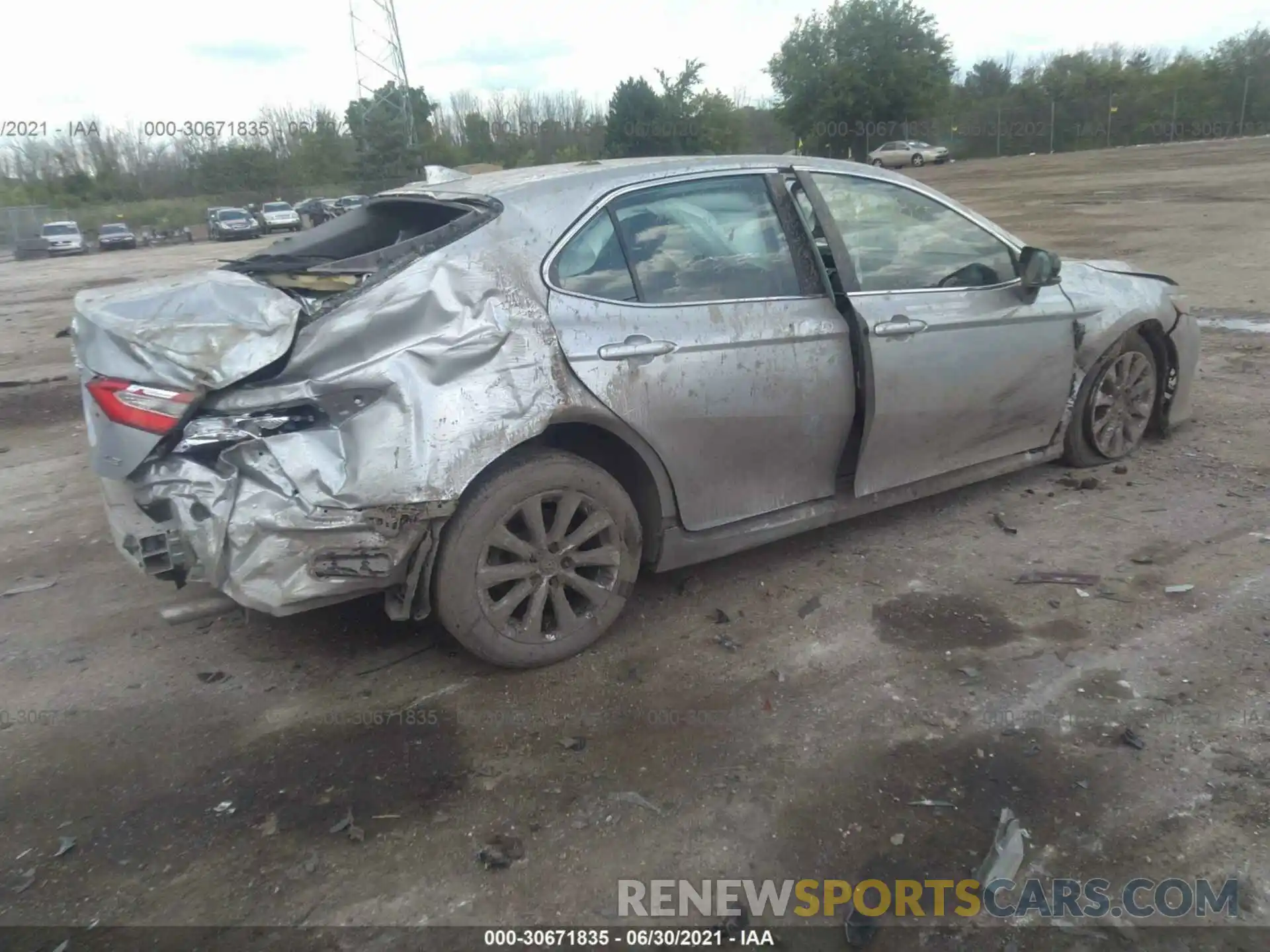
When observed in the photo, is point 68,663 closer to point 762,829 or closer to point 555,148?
point 762,829

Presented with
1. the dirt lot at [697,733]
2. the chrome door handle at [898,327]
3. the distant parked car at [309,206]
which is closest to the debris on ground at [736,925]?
the dirt lot at [697,733]

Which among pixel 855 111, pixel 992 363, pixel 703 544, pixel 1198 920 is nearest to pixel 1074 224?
pixel 992 363

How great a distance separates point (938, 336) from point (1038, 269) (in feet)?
2.30

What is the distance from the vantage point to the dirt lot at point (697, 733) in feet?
8.09

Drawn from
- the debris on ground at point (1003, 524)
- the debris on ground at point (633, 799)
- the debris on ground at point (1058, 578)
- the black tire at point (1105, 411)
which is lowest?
the debris on ground at point (633, 799)

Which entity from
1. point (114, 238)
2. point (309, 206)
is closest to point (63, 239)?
point (114, 238)

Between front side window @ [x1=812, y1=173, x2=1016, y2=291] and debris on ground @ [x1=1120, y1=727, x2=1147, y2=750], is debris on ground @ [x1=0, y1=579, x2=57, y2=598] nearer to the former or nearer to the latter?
front side window @ [x1=812, y1=173, x2=1016, y2=291]

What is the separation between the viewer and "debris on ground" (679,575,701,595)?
160 inches

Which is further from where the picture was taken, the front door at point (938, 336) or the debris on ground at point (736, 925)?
the front door at point (938, 336)

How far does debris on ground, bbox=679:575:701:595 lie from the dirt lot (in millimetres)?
18

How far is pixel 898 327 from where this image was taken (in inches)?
153

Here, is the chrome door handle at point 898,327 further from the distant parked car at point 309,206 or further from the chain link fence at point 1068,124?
the chain link fence at point 1068,124

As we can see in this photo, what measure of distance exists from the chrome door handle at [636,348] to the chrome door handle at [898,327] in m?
Answer: 0.97

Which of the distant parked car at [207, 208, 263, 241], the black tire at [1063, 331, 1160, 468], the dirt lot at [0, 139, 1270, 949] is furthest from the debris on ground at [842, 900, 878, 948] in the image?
the distant parked car at [207, 208, 263, 241]
